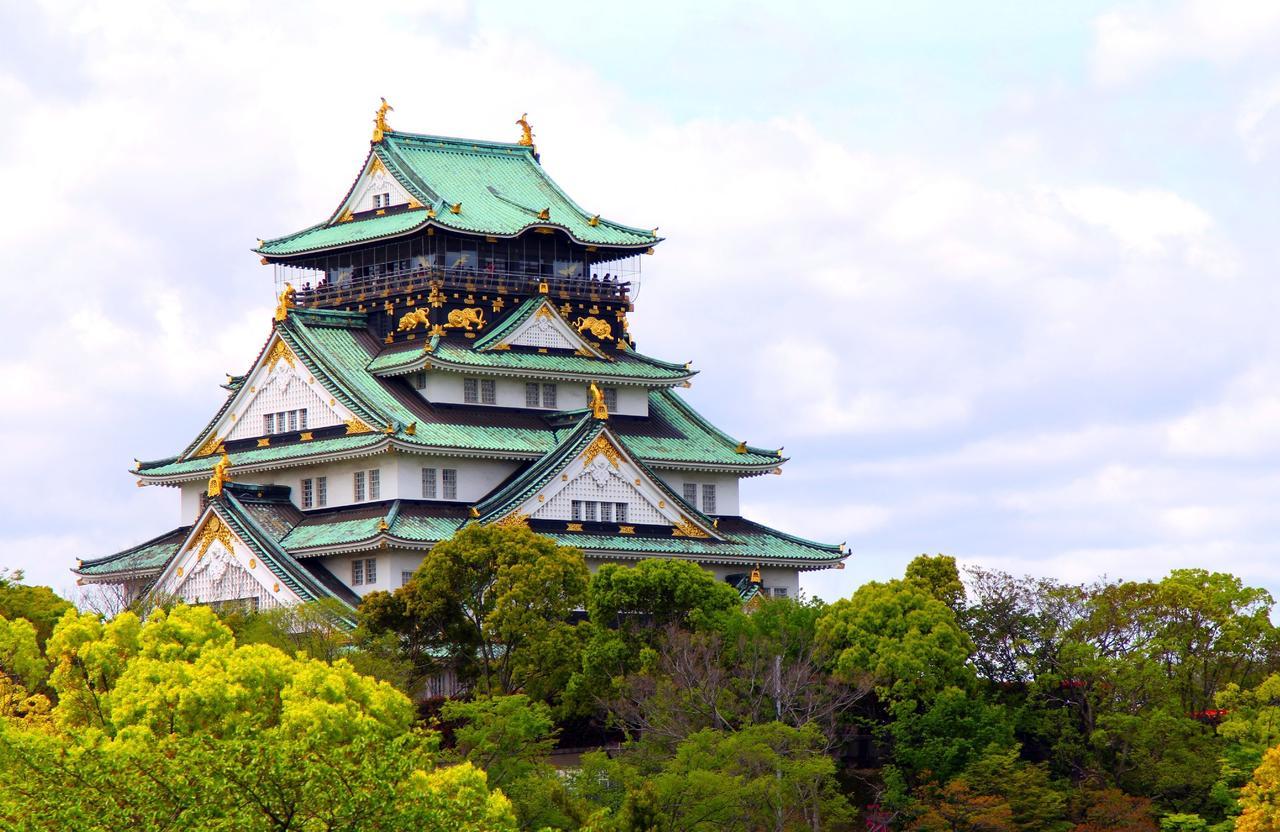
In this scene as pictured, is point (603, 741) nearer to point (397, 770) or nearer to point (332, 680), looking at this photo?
point (332, 680)

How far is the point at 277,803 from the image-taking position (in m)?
43.7

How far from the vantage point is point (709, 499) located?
92312 millimetres

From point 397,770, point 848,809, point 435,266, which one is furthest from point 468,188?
point 397,770

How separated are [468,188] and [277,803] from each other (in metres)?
52.5

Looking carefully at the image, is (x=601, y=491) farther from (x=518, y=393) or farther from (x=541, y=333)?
(x=541, y=333)

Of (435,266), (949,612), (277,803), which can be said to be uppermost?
(435,266)

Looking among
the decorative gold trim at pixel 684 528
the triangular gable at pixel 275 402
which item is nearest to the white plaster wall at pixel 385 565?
the triangular gable at pixel 275 402

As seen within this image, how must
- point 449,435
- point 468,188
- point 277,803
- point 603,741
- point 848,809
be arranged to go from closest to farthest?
point 277,803, point 848,809, point 603,741, point 449,435, point 468,188

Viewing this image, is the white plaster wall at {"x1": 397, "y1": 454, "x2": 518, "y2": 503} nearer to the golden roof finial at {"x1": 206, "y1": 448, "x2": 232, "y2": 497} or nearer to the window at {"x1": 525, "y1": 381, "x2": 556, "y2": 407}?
the window at {"x1": 525, "y1": 381, "x2": 556, "y2": 407}

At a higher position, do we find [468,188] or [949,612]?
[468,188]

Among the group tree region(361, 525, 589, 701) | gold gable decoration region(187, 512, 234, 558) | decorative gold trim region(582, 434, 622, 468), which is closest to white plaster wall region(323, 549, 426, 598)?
gold gable decoration region(187, 512, 234, 558)

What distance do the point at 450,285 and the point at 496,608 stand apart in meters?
19.5

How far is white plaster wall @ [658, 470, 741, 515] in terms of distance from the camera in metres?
91.6

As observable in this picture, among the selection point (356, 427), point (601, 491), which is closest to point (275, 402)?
point (356, 427)
